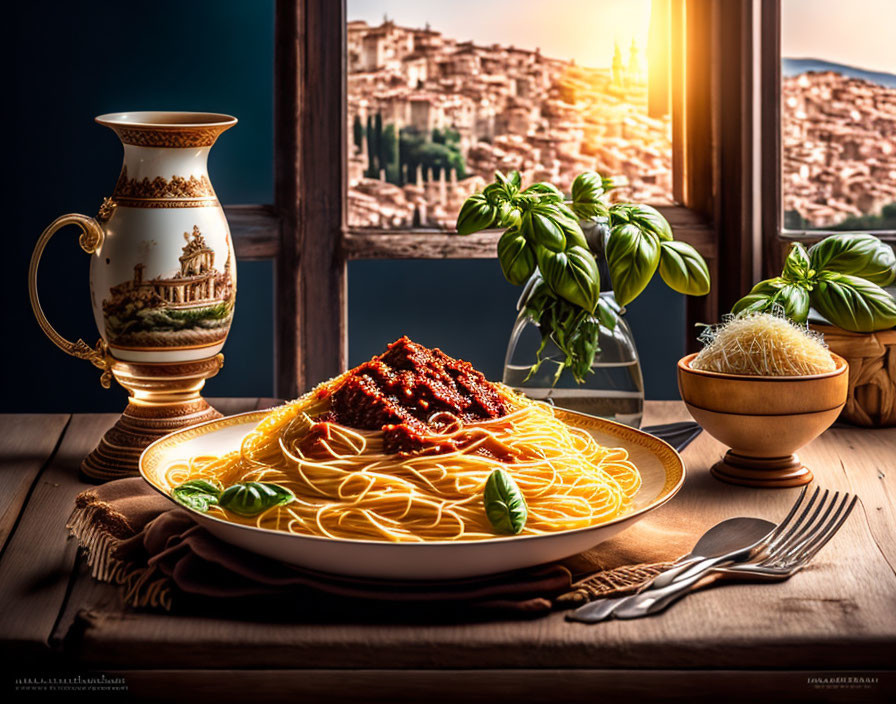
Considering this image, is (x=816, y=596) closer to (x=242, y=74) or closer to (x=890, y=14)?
(x=890, y=14)

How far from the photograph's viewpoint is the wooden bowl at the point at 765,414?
1.39m

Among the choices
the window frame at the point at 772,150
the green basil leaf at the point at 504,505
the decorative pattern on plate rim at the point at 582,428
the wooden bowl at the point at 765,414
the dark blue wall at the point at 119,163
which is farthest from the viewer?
the dark blue wall at the point at 119,163

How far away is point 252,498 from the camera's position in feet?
3.62

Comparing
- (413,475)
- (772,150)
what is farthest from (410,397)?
(772,150)

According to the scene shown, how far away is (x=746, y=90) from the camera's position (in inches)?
90.8

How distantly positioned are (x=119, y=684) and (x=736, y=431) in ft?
2.93

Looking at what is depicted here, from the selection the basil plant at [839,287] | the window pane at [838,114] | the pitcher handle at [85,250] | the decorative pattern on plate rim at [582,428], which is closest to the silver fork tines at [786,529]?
the decorative pattern on plate rim at [582,428]

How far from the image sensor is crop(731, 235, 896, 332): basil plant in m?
1.65

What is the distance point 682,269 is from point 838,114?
106 centimetres

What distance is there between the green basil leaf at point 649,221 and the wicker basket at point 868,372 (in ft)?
1.18

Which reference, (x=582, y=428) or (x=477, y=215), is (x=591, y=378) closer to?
(x=582, y=428)

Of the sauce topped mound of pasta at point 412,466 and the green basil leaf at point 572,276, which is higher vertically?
the green basil leaf at point 572,276

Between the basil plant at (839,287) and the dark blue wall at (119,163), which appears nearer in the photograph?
the basil plant at (839,287)

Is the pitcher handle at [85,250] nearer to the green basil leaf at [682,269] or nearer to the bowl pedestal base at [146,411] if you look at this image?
the bowl pedestal base at [146,411]
